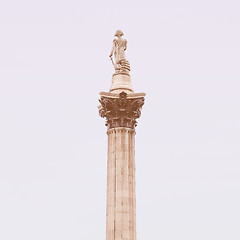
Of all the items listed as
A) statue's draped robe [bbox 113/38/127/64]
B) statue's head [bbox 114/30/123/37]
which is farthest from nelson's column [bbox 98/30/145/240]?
statue's head [bbox 114/30/123/37]

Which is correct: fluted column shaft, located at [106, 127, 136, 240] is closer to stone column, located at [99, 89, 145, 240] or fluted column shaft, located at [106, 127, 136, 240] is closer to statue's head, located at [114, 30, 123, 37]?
stone column, located at [99, 89, 145, 240]

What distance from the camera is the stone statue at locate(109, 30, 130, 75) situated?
136ft

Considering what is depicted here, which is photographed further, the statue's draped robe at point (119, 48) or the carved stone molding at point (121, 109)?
the statue's draped robe at point (119, 48)

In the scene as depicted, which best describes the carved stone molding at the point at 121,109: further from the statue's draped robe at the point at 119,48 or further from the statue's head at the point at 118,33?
the statue's head at the point at 118,33

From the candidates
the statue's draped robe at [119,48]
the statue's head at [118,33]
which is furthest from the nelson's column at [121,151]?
the statue's head at [118,33]

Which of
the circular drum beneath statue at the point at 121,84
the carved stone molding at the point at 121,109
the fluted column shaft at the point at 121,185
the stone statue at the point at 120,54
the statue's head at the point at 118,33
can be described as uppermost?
the statue's head at the point at 118,33

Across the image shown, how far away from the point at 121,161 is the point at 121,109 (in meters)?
3.70

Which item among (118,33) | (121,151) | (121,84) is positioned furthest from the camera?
(118,33)

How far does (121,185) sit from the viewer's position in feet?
124

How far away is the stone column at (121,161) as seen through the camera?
37219mm

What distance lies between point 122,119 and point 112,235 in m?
8.00

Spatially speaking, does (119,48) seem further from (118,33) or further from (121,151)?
(121,151)

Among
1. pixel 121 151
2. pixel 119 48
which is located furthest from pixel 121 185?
pixel 119 48

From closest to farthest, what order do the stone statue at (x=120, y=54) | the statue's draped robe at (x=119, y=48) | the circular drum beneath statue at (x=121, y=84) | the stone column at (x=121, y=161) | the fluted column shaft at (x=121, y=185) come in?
1. the fluted column shaft at (x=121, y=185)
2. the stone column at (x=121, y=161)
3. the circular drum beneath statue at (x=121, y=84)
4. the stone statue at (x=120, y=54)
5. the statue's draped robe at (x=119, y=48)
